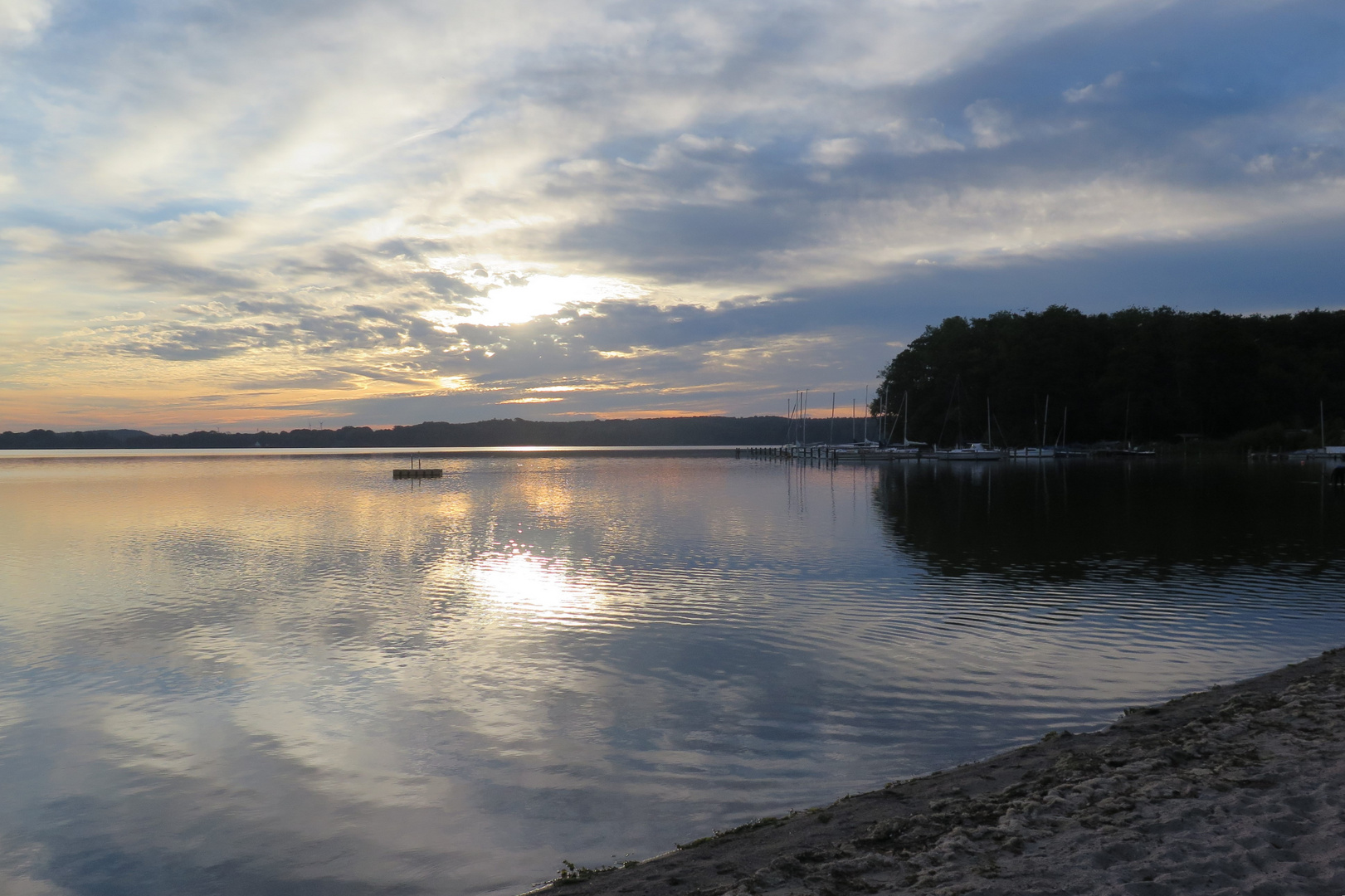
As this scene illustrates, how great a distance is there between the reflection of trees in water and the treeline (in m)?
64.6

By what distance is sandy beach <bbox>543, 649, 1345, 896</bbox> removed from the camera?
583cm

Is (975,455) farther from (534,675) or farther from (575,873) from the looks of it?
(575,873)

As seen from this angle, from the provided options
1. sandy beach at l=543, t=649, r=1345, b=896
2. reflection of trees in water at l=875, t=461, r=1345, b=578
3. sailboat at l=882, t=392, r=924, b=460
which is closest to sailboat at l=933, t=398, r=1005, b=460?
sailboat at l=882, t=392, r=924, b=460

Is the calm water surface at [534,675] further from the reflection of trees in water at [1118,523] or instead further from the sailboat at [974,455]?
the sailboat at [974,455]

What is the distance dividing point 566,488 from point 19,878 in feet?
190

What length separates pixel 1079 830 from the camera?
21.7ft

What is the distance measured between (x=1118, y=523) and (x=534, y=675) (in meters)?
28.7

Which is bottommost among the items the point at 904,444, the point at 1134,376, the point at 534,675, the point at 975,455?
the point at 534,675

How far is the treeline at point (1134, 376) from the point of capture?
12269cm

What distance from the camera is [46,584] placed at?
909 inches

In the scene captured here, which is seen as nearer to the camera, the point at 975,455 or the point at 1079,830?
the point at 1079,830

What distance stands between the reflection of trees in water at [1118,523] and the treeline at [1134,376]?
64.6m

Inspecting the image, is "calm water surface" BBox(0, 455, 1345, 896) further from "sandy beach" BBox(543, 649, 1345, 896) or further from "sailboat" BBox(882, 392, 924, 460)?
"sailboat" BBox(882, 392, 924, 460)

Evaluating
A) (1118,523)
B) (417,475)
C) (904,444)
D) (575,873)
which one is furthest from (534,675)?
(904,444)
